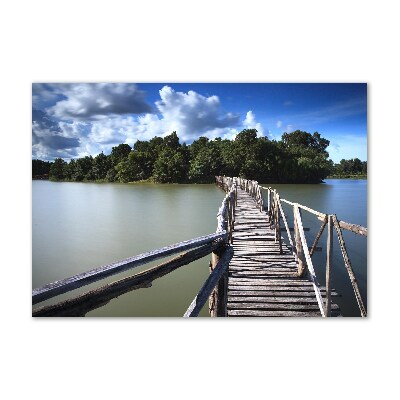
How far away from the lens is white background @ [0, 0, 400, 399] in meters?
2.74

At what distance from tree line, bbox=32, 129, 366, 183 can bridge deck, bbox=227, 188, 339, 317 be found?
4.53ft

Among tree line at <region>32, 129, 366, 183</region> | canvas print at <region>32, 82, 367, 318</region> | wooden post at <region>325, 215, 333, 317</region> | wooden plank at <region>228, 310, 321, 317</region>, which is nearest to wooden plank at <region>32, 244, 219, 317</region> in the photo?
canvas print at <region>32, 82, 367, 318</region>

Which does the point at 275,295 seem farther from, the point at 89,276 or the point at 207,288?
the point at 89,276

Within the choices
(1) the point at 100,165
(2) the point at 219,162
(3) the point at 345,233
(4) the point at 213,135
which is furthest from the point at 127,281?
(2) the point at 219,162

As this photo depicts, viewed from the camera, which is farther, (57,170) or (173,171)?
(173,171)

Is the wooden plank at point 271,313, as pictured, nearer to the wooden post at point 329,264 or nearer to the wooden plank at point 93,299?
the wooden post at point 329,264

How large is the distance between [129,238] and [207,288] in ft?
14.3

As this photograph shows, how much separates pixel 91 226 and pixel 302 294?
9.33ft

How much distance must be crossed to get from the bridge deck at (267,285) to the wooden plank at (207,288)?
961 mm

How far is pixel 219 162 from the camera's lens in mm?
9805
